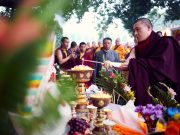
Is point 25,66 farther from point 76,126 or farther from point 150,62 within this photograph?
point 150,62

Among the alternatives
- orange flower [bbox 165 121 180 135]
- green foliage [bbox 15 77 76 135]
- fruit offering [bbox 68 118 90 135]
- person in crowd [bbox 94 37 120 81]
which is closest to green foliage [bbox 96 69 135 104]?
fruit offering [bbox 68 118 90 135]

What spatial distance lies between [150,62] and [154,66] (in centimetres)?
4

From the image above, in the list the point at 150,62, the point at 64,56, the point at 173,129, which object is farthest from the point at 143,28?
the point at 64,56

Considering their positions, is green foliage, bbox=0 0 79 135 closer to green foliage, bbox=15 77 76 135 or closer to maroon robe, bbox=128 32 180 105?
green foliage, bbox=15 77 76 135

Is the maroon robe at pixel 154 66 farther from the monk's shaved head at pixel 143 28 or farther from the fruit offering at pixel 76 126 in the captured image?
the fruit offering at pixel 76 126

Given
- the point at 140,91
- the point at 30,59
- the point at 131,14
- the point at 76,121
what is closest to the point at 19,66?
the point at 30,59

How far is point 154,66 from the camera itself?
9.36ft

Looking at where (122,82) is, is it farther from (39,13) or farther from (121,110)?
(39,13)

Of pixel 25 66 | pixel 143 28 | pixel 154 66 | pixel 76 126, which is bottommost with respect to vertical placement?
pixel 76 126

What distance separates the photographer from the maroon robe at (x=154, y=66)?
2.81 meters

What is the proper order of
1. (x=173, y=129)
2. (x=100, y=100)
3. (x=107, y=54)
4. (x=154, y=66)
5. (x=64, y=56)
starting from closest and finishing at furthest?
(x=173, y=129)
(x=100, y=100)
(x=154, y=66)
(x=64, y=56)
(x=107, y=54)

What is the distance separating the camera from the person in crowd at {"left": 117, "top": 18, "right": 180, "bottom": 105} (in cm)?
281

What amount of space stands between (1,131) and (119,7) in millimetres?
23132

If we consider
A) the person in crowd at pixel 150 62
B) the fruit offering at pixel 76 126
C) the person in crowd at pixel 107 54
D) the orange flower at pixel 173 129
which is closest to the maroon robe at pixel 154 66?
the person in crowd at pixel 150 62
